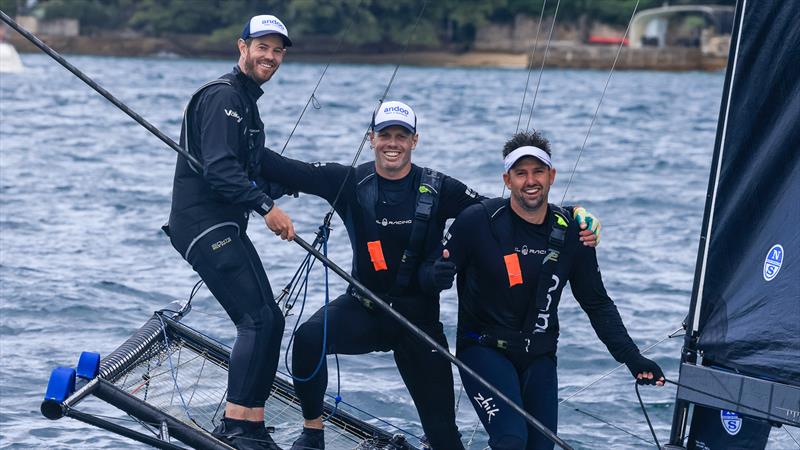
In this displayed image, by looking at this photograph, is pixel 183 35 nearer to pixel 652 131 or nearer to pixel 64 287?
pixel 652 131

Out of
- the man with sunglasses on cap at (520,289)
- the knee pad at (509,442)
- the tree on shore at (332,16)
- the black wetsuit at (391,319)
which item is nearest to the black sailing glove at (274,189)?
the black wetsuit at (391,319)

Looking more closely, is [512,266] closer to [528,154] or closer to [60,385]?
[528,154]

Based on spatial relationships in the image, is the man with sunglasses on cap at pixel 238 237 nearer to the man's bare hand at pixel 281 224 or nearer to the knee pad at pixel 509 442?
the man's bare hand at pixel 281 224

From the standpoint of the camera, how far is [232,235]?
6379 millimetres

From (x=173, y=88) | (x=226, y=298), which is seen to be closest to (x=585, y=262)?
(x=226, y=298)

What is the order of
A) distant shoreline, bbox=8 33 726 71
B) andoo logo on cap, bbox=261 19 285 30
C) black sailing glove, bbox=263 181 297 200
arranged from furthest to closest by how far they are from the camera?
distant shoreline, bbox=8 33 726 71, black sailing glove, bbox=263 181 297 200, andoo logo on cap, bbox=261 19 285 30

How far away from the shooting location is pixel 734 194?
240 inches

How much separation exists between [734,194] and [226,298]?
8.11ft

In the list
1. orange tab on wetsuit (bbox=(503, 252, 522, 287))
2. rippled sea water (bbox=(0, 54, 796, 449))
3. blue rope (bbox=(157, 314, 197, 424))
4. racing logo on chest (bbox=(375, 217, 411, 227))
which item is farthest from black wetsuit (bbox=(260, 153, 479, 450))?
rippled sea water (bbox=(0, 54, 796, 449))

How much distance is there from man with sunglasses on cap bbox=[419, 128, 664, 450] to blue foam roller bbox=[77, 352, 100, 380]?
1.60m

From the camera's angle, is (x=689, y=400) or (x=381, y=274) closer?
(x=689, y=400)

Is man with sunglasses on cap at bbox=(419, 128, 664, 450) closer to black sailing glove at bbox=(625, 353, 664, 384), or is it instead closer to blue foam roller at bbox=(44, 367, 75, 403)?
black sailing glove at bbox=(625, 353, 664, 384)

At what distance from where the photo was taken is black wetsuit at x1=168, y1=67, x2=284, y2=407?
6223 mm

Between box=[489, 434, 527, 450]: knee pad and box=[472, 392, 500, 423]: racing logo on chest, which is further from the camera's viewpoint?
box=[472, 392, 500, 423]: racing logo on chest
